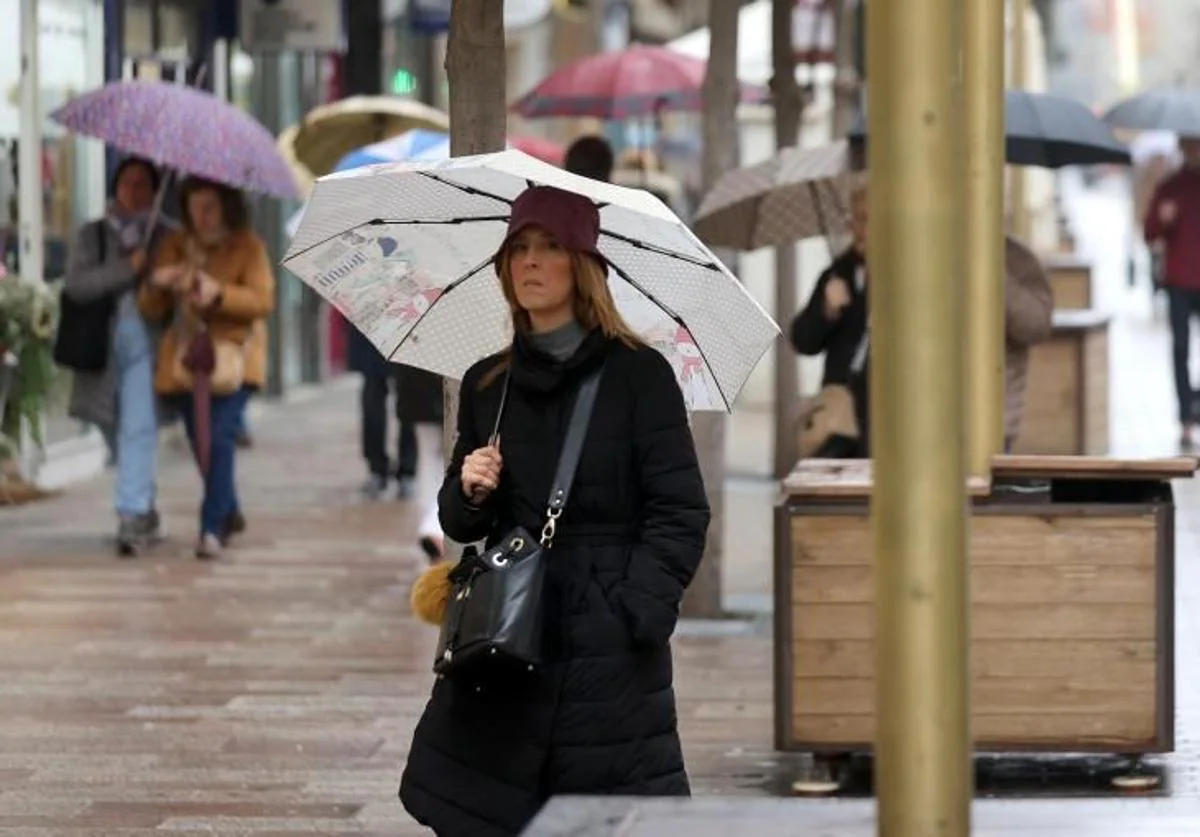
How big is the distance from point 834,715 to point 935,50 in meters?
4.88

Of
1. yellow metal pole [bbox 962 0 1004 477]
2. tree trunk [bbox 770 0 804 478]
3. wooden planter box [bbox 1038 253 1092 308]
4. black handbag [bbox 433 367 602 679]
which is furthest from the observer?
wooden planter box [bbox 1038 253 1092 308]

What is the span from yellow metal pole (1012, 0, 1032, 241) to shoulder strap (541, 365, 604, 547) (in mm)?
17308

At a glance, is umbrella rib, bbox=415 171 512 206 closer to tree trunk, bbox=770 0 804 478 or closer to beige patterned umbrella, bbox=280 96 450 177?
tree trunk, bbox=770 0 804 478

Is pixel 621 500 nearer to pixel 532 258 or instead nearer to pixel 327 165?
pixel 532 258

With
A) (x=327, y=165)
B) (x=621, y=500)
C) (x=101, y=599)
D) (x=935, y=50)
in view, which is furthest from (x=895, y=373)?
(x=327, y=165)

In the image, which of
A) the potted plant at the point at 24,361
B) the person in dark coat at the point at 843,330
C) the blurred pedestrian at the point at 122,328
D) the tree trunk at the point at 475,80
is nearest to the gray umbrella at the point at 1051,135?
the person in dark coat at the point at 843,330

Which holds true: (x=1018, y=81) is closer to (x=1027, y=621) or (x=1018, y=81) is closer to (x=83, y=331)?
(x=83, y=331)

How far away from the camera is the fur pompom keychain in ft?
19.9

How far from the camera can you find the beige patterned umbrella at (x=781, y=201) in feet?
38.4

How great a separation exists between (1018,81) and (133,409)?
470 inches

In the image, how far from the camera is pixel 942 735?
376cm

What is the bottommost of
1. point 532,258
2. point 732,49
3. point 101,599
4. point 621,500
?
point 101,599

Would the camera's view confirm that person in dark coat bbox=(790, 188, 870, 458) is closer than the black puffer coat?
No

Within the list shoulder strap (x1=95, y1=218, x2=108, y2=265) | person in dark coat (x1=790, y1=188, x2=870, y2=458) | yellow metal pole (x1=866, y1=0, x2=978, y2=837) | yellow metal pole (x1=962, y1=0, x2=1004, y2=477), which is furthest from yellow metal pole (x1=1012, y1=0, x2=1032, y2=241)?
yellow metal pole (x1=866, y1=0, x2=978, y2=837)
